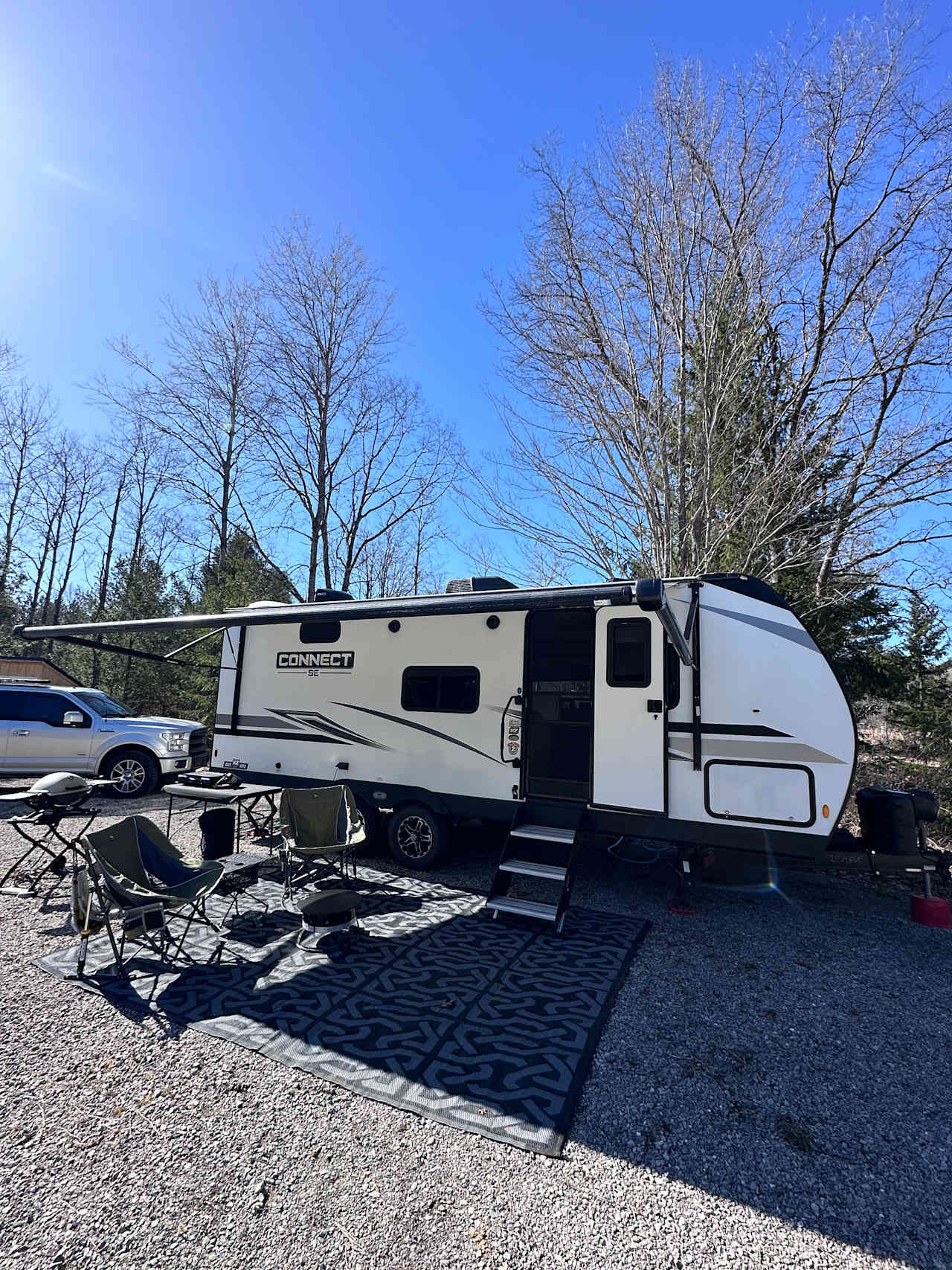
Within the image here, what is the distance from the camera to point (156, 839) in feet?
15.6

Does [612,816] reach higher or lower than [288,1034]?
higher

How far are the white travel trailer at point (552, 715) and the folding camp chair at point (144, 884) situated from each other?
2.23 m

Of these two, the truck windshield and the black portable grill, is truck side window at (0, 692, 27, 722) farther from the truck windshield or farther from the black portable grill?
the black portable grill

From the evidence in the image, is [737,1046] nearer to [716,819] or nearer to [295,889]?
[716,819]

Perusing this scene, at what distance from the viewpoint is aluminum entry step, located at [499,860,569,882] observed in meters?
5.13

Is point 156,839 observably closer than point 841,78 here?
Yes

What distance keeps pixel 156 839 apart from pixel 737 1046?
433 centimetres

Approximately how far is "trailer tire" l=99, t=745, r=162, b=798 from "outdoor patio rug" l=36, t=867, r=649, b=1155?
6.28m

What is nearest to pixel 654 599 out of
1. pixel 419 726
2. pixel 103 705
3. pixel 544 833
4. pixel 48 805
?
pixel 544 833

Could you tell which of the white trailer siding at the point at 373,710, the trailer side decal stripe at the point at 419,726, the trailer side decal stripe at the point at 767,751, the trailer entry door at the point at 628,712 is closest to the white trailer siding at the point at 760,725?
the trailer side decal stripe at the point at 767,751

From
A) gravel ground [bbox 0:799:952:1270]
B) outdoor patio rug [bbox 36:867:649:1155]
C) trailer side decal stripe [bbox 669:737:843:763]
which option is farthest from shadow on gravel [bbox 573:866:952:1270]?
trailer side decal stripe [bbox 669:737:843:763]

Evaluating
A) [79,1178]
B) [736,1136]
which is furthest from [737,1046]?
[79,1178]

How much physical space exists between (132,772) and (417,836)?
6396 millimetres

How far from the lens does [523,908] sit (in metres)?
5.00
